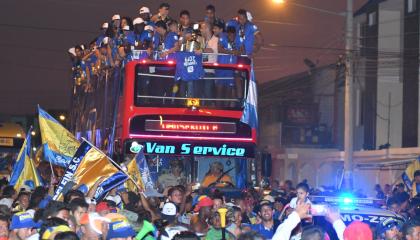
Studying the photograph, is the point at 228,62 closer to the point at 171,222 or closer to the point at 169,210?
the point at 169,210

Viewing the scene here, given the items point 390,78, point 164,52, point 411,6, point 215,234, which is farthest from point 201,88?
point 390,78

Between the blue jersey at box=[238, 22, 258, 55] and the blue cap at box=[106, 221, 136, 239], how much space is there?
9.96 meters

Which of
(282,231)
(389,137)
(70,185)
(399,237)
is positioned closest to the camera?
(282,231)

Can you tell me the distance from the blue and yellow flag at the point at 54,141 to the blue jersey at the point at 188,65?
7.86 ft

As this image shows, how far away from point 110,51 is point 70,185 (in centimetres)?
730

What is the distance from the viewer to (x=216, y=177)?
53.8 feet

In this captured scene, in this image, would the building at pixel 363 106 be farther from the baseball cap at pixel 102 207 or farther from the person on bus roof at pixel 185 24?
the baseball cap at pixel 102 207

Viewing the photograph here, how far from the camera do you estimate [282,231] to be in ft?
22.6

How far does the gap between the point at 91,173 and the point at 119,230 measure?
523 cm

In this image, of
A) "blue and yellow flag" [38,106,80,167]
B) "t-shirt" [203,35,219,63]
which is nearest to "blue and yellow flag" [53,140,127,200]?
"blue and yellow flag" [38,106,80,167]

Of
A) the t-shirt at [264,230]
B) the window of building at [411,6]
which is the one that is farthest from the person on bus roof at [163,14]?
the window of building at [411,6]

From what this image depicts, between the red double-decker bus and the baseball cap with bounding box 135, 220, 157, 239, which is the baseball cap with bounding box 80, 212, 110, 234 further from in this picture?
the red double-decker bus

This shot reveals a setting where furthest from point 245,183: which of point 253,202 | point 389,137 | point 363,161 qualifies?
point 389,137

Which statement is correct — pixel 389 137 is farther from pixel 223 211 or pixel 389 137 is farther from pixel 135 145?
pixel 223 211
